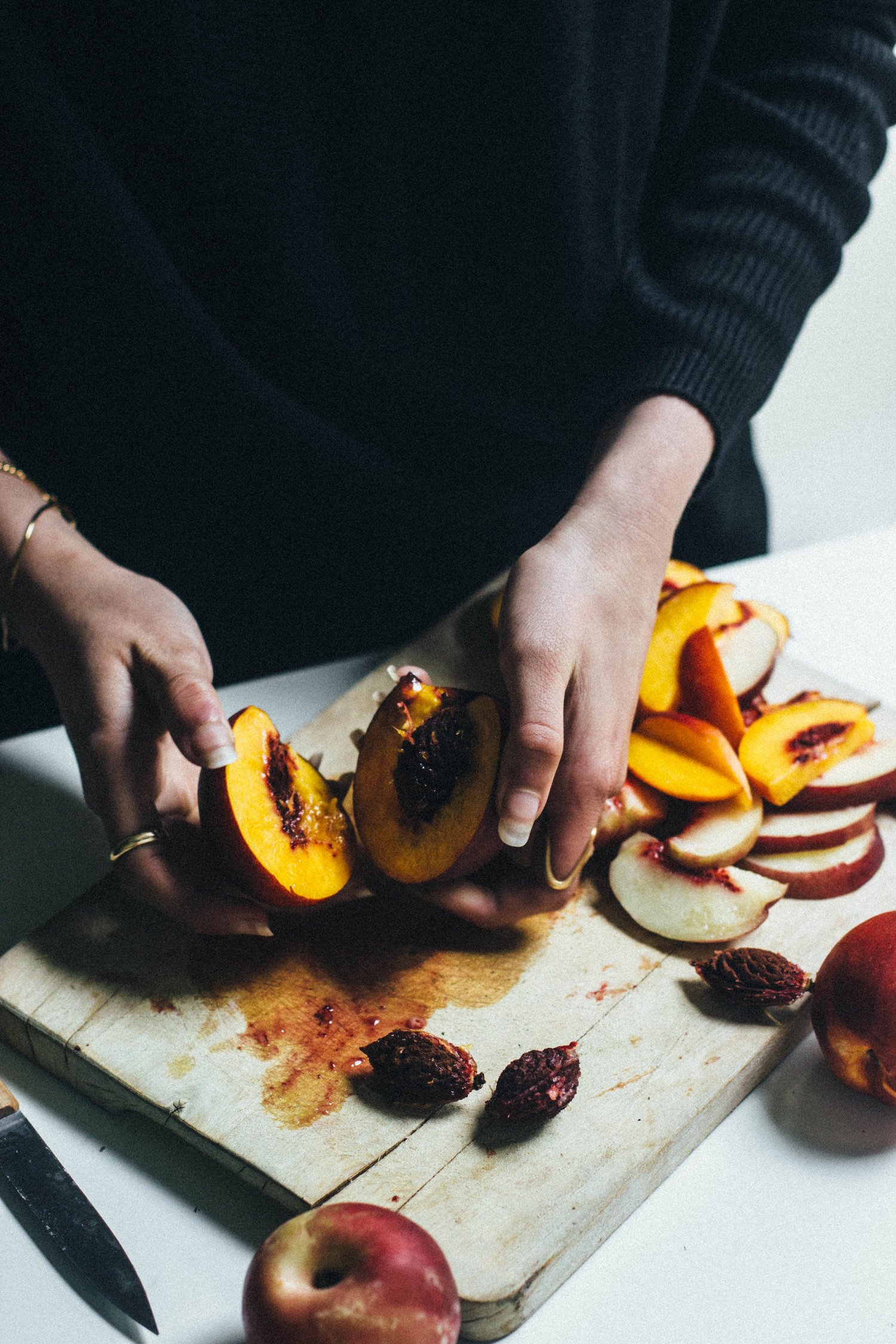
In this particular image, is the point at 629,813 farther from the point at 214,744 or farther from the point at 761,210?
the point at 761,210

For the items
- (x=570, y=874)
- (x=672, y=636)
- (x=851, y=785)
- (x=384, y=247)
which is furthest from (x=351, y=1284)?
(x=384, y=247)

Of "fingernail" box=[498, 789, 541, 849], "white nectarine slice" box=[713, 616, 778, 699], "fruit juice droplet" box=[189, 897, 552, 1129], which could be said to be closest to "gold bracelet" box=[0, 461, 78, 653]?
"fruit juice droplet" box=[189, 897, 552, 1129]

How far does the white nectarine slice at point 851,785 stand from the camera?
135 centimetres

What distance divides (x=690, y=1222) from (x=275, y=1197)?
0.37m

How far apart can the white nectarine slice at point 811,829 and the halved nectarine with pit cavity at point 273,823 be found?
49 cm

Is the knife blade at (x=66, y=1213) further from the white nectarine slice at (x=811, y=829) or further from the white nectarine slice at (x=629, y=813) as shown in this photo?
the white nectarine slice at (x=811, y=829)

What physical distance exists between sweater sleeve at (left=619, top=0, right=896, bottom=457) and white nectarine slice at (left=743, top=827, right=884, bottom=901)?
0.54 meters

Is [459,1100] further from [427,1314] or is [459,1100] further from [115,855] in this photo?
[115,855]

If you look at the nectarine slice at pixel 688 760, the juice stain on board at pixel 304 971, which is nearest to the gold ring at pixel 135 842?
the juice stain on board at pixel 304 971

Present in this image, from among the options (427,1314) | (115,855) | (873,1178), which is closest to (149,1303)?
(427,1314)

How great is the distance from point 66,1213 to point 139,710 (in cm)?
49

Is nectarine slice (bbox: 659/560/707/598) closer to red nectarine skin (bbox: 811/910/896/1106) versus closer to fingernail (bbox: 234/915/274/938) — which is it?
red nectarine skin (bbox: 811/910/896/1106)

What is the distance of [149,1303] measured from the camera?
0.93 metres

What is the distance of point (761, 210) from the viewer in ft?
4.98
